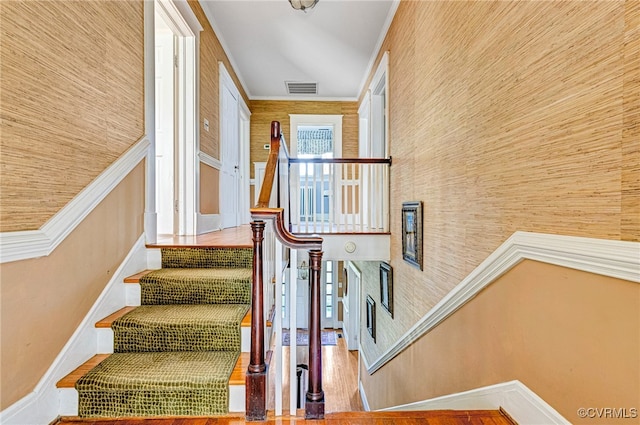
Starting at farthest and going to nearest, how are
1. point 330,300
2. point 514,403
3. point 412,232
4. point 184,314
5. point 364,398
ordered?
1. point 330,300
2. point 364,398
3. point 412,232
4. point 184,314
5. point 514,403

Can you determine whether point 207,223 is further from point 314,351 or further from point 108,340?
point 314,351

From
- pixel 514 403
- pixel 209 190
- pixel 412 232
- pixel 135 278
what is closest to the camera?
pixel 514 403

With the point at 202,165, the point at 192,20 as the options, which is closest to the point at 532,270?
the point at 202,165

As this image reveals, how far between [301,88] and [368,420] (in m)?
5.74

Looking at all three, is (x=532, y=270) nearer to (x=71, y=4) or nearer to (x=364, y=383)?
(x=71, y=4)

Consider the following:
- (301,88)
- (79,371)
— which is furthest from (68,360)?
(301,88)

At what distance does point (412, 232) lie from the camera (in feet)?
9.63

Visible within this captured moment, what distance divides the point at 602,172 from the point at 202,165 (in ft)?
11.3

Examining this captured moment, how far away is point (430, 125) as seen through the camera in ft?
8.23

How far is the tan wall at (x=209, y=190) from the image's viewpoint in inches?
145

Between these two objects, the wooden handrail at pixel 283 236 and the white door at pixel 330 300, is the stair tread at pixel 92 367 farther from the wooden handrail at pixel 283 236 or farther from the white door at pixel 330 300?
the white door at pixel 330 300

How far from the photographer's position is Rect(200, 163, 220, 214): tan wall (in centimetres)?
370

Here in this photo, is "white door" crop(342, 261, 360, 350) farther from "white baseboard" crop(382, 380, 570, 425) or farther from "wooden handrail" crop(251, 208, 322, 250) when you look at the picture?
"wooden handrail" crop(251, 208, 322, 250)

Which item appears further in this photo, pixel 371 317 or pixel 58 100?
pixel 371 317
